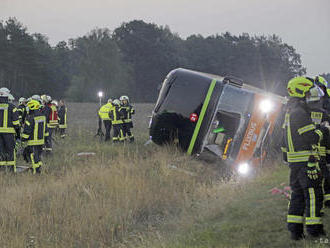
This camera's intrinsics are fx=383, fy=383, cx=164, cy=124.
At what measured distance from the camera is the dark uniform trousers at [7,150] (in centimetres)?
833

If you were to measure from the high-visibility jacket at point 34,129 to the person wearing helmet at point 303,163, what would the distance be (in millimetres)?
5704

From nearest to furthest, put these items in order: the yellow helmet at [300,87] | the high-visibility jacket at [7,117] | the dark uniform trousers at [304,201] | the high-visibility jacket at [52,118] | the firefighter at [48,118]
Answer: the dark uniform trousers at [304,201] → the yellow helmet at [300,87] → the high-visibility jacket at [7,117] → the firefighter at [48,118] → the high-visibility jacket at [52,118]

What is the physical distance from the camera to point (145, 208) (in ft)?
19.8

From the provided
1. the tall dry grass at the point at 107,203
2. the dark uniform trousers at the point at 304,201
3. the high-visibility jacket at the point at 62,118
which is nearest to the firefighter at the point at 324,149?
the dark uniform trousers at the point at 304,201

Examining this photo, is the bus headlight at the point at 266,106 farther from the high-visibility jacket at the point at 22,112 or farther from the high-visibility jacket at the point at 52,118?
the high-visibility jacket at the point at 22,112

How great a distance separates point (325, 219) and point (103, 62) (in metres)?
51.6

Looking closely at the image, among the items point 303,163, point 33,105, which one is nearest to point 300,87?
point 303,163

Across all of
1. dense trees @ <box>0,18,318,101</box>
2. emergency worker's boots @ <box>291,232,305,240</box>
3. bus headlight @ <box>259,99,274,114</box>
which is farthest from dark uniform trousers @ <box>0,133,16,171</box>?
dense trees @ <box>0,18,318,101</box>

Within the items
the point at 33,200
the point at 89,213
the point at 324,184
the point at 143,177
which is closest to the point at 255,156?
the point at 143,177

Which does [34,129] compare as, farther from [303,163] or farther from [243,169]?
[303,163]

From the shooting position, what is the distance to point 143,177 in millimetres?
7344

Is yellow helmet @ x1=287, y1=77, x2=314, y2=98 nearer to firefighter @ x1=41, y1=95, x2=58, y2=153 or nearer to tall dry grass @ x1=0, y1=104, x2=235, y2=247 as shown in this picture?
tall dry grass @ x1=0, y1=104, x2=235, y2=247

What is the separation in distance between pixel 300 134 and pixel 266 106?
13.4 ft

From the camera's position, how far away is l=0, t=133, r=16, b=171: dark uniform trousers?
328 inches
